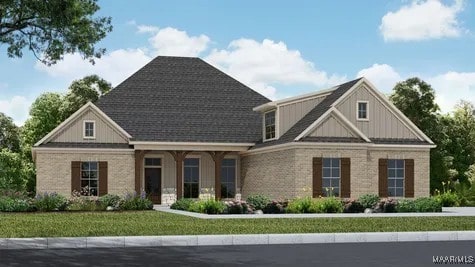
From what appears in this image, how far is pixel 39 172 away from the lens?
119 ft

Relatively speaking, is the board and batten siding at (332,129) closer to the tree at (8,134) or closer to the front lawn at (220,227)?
the front lawn at (220,227)

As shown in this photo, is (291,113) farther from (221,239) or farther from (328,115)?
(221,239)

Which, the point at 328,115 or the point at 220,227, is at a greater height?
the point at 328,115

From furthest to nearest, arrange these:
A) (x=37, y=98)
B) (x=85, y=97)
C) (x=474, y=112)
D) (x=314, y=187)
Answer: (x=474, y=112)
(x=37, y=98)
(x=85, y=97)
(x=314, y=187)

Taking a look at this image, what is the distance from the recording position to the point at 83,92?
2183 inches

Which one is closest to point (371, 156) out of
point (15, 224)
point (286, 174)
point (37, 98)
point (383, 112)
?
point (383, 112)

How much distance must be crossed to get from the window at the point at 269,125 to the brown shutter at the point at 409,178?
21.2 feet

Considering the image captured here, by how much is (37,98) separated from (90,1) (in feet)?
155

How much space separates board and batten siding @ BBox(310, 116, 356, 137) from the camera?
33.3 m

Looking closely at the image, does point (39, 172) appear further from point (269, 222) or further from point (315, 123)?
point (269, 222)

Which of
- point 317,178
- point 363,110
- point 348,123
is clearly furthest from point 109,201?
point 363,110

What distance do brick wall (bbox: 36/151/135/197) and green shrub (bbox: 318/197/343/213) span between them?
452 inches

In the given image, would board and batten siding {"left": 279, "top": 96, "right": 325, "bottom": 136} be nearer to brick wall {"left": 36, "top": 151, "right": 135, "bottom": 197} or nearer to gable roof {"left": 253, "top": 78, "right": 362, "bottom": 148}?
gable roof {"left": 253, "top": 78, "right": 362, "bottom": 148}

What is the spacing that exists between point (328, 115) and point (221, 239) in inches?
690
